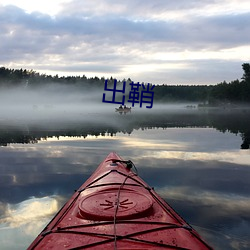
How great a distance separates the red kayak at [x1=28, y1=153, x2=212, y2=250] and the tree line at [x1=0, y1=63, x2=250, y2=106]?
4003 inches

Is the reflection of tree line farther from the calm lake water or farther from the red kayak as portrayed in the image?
the red kayak

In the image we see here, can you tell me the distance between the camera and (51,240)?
4582 mm

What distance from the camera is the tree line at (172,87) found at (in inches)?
4058

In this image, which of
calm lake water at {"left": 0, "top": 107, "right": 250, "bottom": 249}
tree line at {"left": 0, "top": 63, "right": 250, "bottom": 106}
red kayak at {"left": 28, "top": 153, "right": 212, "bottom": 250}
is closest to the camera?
red kayak at {"left": 28, "top": 153, "right": 212, "bottom": 250}

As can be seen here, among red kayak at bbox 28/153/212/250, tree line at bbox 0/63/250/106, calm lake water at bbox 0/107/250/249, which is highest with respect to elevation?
tree line at bbox 0/63/250/106

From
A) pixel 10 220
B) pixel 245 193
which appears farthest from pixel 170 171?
pixel 10 220

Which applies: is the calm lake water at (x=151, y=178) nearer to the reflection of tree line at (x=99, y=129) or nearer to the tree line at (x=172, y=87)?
the reflection of tree line at (x=99, y=129)

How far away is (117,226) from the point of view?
4.74 metres

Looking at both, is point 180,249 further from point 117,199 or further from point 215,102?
point 215,102

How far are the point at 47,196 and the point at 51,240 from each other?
4.78 meters

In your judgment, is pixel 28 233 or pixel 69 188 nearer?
pixel 28 233

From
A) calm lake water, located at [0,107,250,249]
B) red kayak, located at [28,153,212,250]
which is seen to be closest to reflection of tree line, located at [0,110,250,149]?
calm lake water, located at [0,107,250,249]

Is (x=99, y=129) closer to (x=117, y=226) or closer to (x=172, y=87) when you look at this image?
(x=117, y=226)

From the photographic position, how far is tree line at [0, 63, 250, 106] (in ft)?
338
